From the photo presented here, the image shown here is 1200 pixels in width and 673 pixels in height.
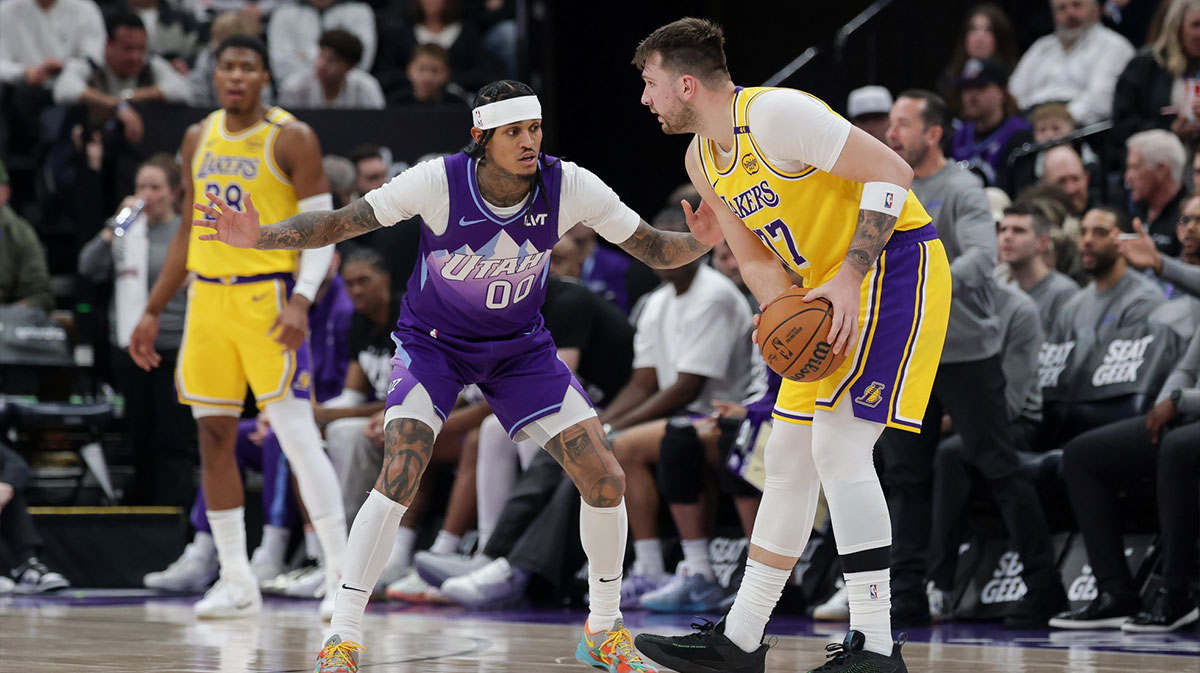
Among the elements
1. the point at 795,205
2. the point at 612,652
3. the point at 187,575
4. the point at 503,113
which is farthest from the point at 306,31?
the point at 612,652

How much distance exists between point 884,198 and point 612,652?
5.19 ft

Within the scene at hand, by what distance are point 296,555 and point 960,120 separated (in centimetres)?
537

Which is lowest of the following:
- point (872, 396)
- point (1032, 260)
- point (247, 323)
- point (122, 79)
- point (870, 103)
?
point (247, 323)

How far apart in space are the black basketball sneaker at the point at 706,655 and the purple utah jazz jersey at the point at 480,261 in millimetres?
1102

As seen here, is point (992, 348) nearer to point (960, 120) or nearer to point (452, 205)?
point (452, 205)

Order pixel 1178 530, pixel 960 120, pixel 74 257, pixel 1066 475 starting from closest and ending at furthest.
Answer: pixel 1178 530, pixel 1066 475, pixel 960 120, pixel 74 257

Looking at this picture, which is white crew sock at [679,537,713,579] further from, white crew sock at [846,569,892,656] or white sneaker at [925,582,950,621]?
white crew sock at [846,569,892,656]

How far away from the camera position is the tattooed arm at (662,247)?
4.64 metres

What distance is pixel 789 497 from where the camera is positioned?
14.1 feet

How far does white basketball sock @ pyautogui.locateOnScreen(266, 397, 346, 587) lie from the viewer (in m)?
6.33

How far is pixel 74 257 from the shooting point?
10766 mm

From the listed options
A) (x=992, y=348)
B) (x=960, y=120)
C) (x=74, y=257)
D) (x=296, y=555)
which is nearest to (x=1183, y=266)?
(x=992, y=348)

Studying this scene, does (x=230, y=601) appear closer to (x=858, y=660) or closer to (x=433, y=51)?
(x=858, y=660)

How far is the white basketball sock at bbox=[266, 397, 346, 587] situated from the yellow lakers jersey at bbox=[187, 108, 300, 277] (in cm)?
64
